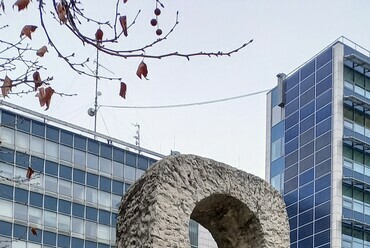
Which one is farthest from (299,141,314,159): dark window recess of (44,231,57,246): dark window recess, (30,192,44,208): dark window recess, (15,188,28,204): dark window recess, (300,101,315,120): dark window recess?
(15,188,28,204): dark window recess

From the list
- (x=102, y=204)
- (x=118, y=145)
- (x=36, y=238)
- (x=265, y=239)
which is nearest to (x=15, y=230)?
(x=36, y=238)

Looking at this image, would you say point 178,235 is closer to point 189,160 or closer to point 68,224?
point 189,160

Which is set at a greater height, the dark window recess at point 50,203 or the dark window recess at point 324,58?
the dark window recess at point 324,58

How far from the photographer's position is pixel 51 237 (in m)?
53.0

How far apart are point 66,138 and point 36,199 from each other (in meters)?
4.38

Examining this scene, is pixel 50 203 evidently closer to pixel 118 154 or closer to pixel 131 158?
pixel 118 154

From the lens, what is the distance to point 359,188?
174 ft

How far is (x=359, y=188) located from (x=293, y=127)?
535cm

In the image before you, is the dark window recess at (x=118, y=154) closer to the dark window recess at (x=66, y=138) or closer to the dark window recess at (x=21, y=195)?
the dark window recess at (x=66, y=138)

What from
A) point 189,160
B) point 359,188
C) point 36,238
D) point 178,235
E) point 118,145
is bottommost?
point 178,235

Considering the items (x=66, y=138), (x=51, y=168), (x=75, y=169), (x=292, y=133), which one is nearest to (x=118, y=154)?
(x=75, y=169)

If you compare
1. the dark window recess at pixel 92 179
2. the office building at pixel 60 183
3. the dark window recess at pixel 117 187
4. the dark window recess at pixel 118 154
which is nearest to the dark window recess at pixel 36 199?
the office building at pixel 60 183

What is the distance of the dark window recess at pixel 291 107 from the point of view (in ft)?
184

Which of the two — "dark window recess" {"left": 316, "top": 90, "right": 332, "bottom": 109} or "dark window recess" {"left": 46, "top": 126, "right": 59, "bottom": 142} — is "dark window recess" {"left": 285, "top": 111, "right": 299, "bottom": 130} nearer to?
"dark window recess" {"left": 316, "top": 90, "right": 332, "bottom": 109}
